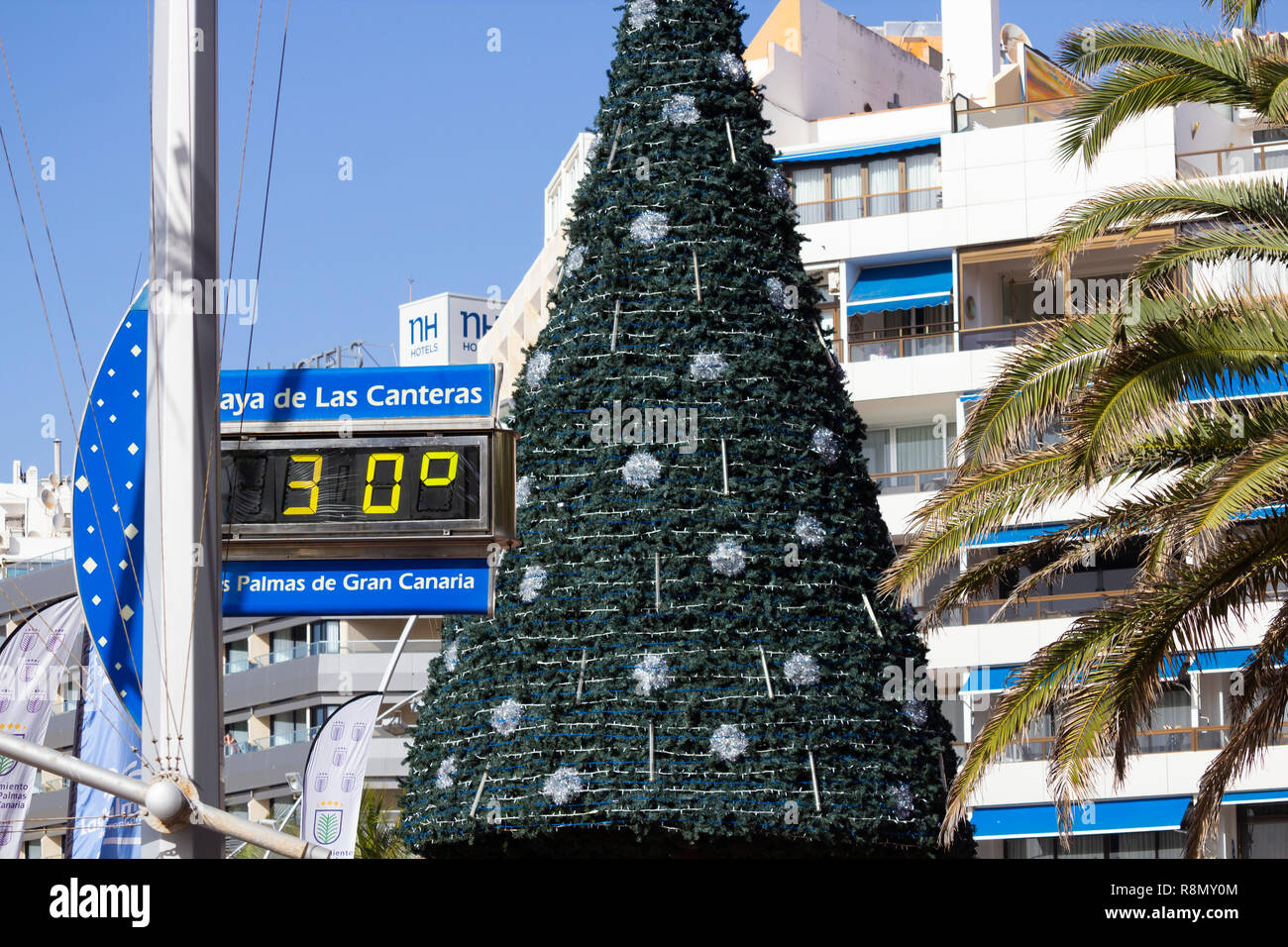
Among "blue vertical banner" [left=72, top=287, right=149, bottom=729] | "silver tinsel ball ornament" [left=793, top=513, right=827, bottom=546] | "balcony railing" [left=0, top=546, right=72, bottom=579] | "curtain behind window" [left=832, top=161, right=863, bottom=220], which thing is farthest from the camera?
"balcony railing" [left=0, top=546, right=72, bottom=579]

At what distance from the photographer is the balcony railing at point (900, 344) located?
3766cm

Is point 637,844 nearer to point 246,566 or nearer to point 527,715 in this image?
point 527,715

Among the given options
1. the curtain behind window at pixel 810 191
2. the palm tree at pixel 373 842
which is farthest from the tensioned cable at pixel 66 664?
the curtain behind window at pixel 810 191

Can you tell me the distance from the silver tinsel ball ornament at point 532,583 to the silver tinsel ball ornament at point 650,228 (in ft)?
8.74

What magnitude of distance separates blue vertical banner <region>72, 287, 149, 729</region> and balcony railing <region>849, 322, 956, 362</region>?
28.3m

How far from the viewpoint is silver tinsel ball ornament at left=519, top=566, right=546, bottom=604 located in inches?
547

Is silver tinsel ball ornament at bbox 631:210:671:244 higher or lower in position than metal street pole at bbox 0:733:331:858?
higher

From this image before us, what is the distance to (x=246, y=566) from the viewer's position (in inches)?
453

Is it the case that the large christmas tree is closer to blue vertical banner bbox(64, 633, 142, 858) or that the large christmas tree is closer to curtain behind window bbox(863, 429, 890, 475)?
blue vertical banner bbox(64, 633, 142, 858)

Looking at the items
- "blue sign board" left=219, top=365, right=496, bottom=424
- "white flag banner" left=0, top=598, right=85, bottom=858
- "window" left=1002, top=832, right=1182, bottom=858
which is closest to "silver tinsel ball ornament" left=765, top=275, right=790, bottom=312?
"blue sign board" left=219, top=365, right=496, bottom=424

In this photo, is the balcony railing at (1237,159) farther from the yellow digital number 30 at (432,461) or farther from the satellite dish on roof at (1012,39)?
the yellow digital number 30 at (432,461)
